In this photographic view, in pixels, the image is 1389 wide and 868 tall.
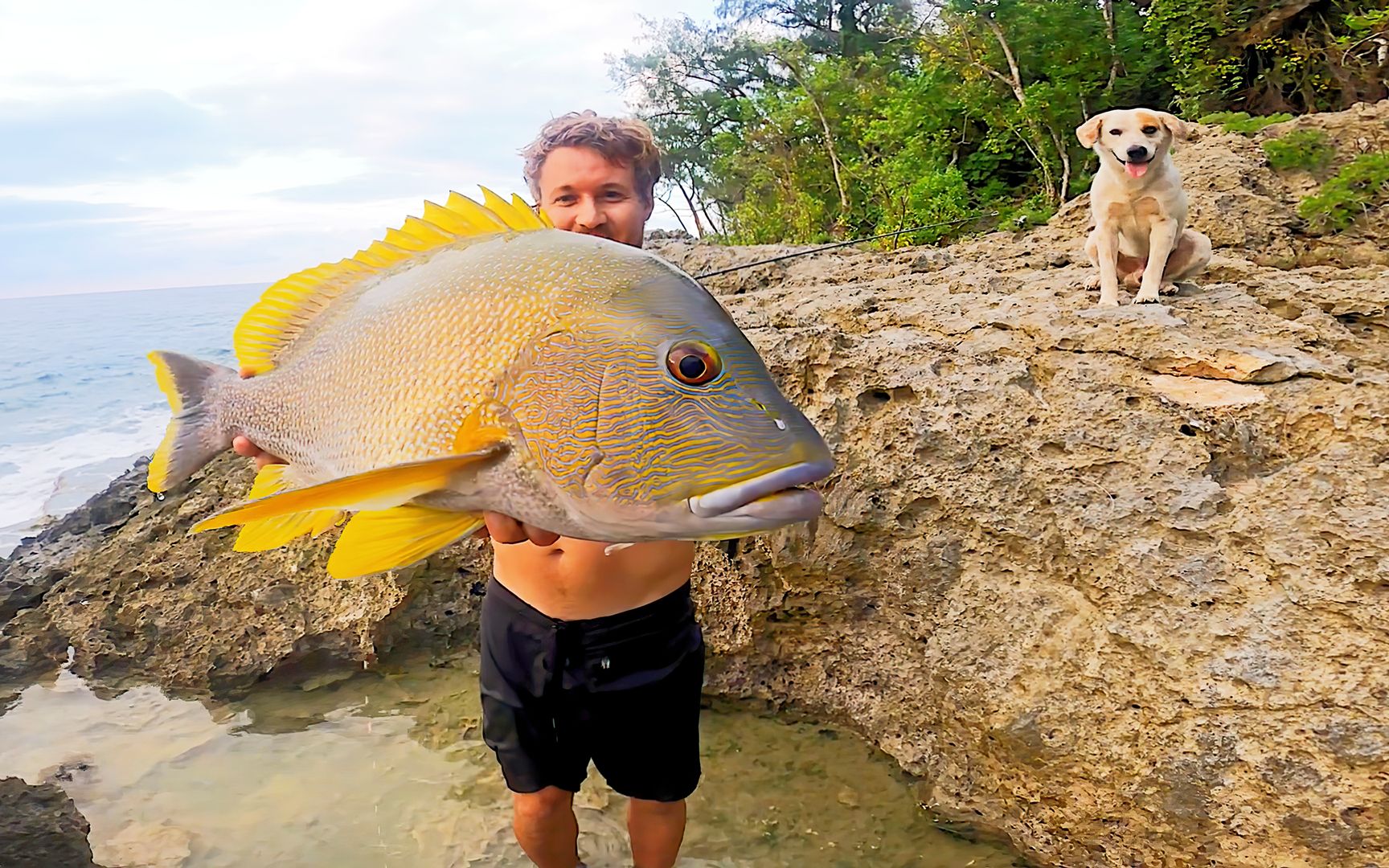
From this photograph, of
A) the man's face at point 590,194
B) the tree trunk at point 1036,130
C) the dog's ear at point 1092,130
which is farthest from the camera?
the tree trunk at point 1036,130

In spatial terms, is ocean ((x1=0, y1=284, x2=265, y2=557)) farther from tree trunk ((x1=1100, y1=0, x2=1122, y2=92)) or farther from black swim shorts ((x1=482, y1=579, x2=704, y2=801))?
tree trunk ((x1=1100, y1=0, x2=1122, y2=92))

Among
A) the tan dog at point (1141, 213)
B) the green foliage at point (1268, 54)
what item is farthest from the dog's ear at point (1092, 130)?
the green foliage at point (1268, 54)

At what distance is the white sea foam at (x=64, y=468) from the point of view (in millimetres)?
11422

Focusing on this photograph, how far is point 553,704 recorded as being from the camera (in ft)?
6.69

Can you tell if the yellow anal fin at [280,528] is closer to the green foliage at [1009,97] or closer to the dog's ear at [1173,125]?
the dog's ear at [1173,125]

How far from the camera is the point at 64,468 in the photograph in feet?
47.2

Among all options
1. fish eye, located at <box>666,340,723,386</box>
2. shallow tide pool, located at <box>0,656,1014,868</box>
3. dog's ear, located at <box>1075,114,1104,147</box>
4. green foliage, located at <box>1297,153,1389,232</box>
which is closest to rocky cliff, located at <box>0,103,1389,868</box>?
shallow tide pool, located at <box>0,656,1014,868</box>

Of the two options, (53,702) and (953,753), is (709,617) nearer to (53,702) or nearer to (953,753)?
(953,753)

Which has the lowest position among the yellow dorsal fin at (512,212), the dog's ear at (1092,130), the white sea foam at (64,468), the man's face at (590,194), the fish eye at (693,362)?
the white sea foam at (64,468)

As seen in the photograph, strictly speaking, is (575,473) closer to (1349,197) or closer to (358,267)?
(358,267)

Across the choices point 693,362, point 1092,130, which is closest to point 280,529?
point 693,362

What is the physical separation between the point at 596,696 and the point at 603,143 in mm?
1470

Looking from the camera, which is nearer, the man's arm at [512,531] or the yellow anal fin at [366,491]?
the yellow anal fin at [366,491]

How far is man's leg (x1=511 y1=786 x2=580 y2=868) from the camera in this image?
84.0 inches
